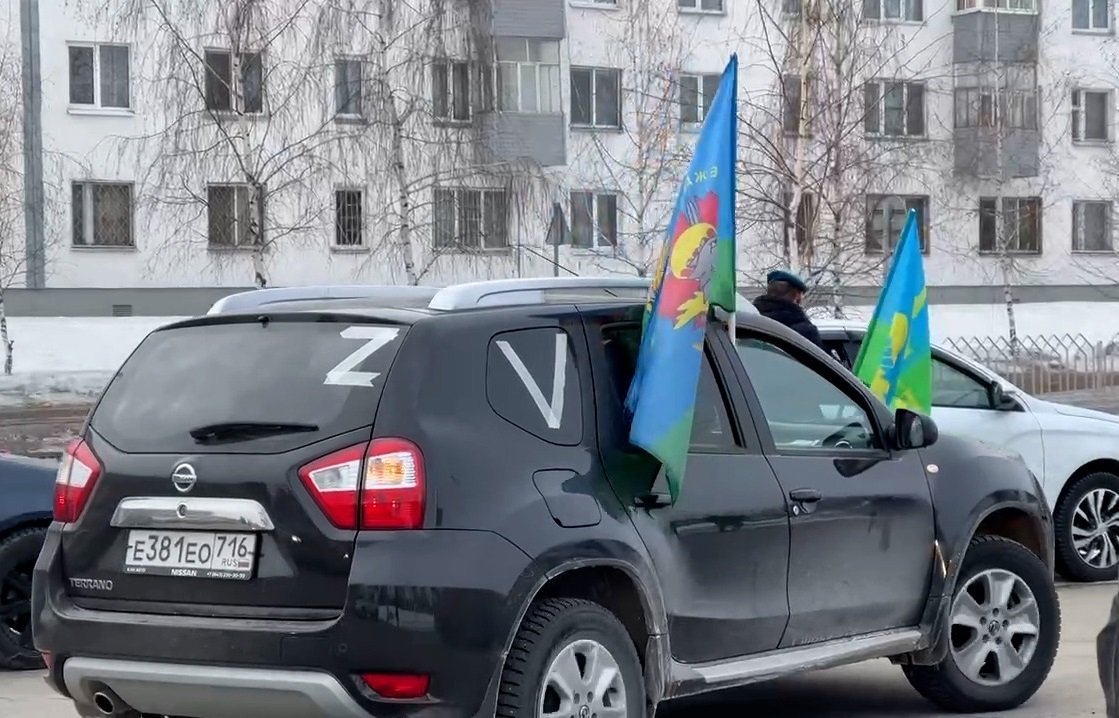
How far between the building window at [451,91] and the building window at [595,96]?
498 cm

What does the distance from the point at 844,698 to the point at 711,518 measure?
2.17 m

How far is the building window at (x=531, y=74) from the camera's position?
40.0 metres

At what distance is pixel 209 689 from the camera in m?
5.22

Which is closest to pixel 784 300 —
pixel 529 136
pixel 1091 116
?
pixel 529 136

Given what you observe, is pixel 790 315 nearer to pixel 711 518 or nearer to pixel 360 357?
pixel 711 518

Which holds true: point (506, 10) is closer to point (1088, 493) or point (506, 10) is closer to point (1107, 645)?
point (1088, 493)

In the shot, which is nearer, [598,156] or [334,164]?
[334,164]

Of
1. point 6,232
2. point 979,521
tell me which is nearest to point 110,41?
point 6,232

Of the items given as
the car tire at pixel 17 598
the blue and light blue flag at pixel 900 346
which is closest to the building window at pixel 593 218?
the blue and light blue flag at pixel 900 346

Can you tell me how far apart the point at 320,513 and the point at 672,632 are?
50.3 inches

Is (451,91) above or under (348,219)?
above

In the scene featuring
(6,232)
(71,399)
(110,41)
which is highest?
(110,41)

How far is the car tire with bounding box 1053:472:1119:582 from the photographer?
11469 millimetres

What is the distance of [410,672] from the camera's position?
16.6 feet
